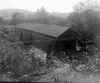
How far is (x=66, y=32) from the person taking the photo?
868 centimetres

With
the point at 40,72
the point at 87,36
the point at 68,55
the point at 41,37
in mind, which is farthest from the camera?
the point at 87,36

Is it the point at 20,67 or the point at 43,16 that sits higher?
the point at 43,16

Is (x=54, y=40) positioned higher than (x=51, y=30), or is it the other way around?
(x=51, y=30)

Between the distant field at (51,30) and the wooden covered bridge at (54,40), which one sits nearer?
the wooden covered bridge at (54,40)

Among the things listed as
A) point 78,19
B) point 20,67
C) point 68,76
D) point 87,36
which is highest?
point 78,19

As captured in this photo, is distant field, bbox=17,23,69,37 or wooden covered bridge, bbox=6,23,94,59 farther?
distant field, bbox=17,23,69,37

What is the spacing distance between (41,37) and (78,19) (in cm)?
460

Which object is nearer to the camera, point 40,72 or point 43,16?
point 40,72

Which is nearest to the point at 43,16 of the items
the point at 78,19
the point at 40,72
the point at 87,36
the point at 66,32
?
the point at 78,19

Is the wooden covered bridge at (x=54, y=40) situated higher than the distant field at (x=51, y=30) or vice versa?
the distant field at (x=51, y=30)

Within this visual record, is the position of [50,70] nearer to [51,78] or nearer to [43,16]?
[51,78]

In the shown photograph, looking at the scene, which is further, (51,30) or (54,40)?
(51,30)

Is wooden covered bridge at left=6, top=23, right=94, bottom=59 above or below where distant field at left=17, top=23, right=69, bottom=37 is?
below

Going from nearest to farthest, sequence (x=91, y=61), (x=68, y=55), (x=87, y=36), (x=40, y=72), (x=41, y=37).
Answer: (x=40, y=72), (x=91, y=61), (x=68, y=55), (x=41, y=37), (x=87, y=36)
